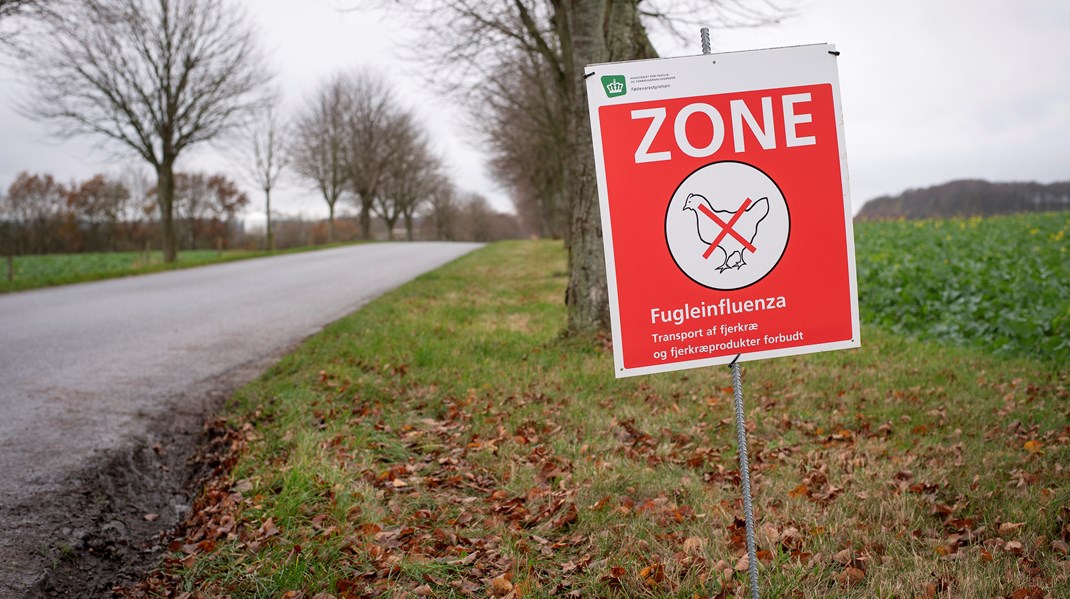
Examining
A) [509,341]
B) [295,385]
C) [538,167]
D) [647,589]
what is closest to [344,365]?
[295,385]

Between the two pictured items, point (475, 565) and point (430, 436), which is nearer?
point (475, 565)

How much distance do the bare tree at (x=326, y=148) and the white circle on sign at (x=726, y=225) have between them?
4209 centimetres

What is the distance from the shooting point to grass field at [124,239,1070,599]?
3049 mm

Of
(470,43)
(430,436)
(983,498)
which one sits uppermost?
(470,43)

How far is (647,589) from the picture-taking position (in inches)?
115

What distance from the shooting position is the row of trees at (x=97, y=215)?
148 feet

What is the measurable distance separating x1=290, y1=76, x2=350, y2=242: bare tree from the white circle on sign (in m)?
42.1

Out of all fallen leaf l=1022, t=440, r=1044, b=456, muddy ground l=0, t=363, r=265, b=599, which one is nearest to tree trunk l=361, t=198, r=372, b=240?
muddy ground l=0, t=363, r=265, b=599

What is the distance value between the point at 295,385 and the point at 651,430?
3.20 meters

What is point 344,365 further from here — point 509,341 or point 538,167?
point 538,167

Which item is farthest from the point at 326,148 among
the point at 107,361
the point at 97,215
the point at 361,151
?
the point at 107,361

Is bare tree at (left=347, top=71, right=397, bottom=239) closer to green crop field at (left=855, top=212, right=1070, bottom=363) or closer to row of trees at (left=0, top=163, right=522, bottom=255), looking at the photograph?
row of trees at (left=0, top=163, right=522, bottom=255)

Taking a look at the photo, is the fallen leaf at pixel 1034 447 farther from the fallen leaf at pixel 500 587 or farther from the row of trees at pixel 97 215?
the row of trees at pixel 97 215

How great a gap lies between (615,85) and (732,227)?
0.73 m
